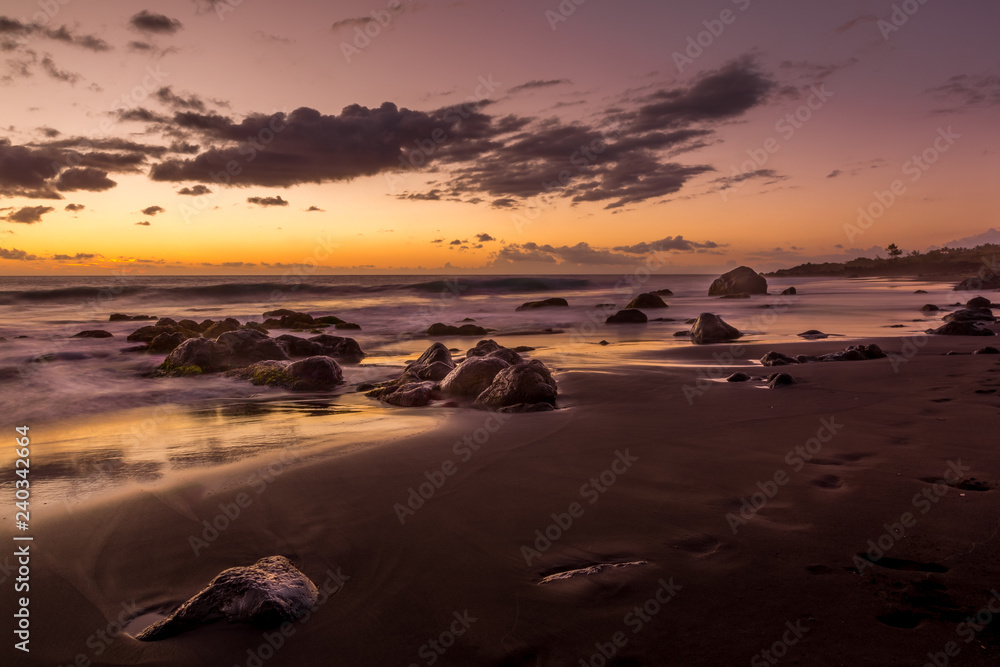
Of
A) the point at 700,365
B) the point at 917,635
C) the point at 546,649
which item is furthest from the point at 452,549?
the point at 700,365

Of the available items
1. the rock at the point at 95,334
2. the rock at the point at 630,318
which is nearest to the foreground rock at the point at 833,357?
the rock at the point at 630,318

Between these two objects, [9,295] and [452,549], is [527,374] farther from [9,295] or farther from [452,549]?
[9,295]

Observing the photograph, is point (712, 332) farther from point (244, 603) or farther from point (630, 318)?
point (244, 603)

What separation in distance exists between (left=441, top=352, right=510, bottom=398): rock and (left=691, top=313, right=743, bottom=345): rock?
6402 millimetres

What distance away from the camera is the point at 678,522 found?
119 inches

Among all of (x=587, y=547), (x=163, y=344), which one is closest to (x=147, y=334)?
(x=163, y=344)

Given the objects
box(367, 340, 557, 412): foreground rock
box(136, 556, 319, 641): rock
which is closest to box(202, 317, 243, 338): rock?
box(367, 340, 557, 412): foreground rock

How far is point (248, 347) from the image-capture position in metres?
10.3

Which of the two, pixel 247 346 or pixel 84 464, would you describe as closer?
pixel 84 464

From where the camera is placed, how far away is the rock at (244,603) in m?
2.23

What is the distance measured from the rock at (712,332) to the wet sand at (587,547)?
6626mm

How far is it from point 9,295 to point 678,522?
5020 centimetres

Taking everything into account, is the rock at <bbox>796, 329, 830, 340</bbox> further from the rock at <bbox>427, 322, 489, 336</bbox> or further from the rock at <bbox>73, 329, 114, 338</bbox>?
the rock at <bbox>73, 329, 114, 338</bbox>

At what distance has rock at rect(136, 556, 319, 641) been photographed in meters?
2.23
